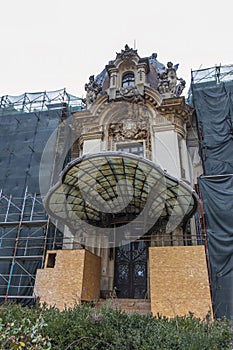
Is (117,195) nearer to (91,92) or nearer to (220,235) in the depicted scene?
(220,235)

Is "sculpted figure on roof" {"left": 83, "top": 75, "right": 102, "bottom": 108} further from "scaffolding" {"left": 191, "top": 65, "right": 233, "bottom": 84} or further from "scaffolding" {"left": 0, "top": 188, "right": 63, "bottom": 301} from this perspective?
"scaffolding" {"left": 0, "top": 188, "right": 63, "bottom": 301}

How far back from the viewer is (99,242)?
40.6 feet

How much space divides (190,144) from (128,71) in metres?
5.82

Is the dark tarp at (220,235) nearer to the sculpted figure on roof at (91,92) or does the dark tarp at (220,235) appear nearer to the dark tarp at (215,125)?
the dark tarp at (215,125)

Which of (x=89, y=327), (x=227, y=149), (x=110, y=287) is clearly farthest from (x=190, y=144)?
(x=89, y=327)

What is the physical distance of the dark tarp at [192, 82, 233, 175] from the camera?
12113 mm

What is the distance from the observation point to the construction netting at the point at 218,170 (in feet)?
30.5

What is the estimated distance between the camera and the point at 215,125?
13062 millimetres

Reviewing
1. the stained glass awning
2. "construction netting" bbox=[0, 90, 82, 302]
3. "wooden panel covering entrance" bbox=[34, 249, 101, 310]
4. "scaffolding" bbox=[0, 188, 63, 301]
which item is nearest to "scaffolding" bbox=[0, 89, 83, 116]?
"construction netting" bbox=[0, 90, 82, 302]

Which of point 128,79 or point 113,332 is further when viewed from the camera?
point 128,79

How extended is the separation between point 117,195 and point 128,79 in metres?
7.94

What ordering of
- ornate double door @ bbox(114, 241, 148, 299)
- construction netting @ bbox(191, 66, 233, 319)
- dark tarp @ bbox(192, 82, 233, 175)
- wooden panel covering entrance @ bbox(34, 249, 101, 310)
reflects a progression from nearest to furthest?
construction netting @ bbox(191, 66, 233, 319) → wooden panel covering entrance @ bbox(34, 249, 101, 310) → ornate double door @ bbox(114, 241, 148, 299) → dark tarp @ bbox(192, 82, 233, 175)

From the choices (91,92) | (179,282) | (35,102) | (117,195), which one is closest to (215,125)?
(117,195)

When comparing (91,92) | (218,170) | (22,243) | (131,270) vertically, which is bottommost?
(131,270)
